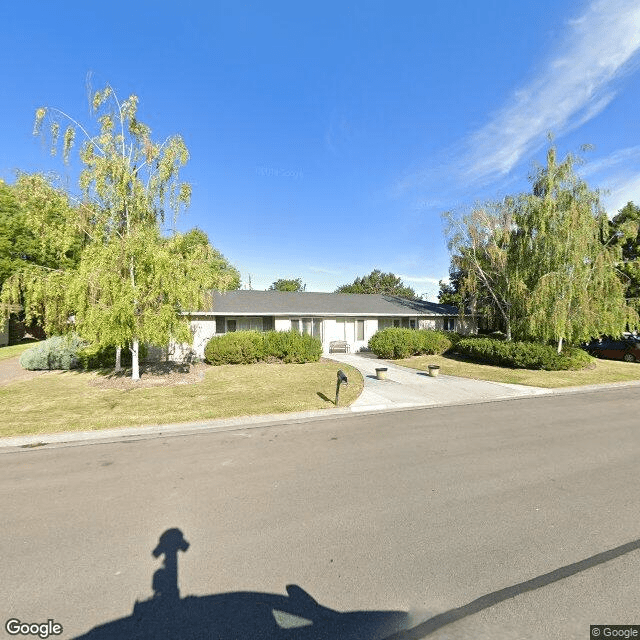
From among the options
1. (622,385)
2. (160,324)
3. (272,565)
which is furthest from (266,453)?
(622,385)

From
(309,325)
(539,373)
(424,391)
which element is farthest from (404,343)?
(424,391)

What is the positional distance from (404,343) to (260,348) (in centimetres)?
812

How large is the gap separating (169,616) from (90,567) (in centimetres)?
110

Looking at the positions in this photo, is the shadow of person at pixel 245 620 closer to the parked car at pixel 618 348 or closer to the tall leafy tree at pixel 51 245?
the tall leafy tree at pixel 51 245

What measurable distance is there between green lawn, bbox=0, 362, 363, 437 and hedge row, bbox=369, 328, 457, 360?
5.54 meters

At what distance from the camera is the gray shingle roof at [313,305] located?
2005 centimetres

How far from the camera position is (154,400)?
9.76 metres

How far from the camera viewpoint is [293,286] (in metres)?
67.1

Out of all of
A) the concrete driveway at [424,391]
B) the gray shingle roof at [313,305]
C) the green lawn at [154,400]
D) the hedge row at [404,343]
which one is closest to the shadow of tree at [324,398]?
the green lawn at [154,400]

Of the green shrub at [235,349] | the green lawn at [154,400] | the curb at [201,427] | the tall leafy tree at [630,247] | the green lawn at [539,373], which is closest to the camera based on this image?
the curb at [201,427]

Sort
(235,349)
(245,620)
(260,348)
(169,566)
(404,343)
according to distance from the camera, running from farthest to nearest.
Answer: (404,343) < (260,348) < (235,349) < (169,566) < (245,620)

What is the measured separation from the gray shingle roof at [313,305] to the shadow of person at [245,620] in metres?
16.3

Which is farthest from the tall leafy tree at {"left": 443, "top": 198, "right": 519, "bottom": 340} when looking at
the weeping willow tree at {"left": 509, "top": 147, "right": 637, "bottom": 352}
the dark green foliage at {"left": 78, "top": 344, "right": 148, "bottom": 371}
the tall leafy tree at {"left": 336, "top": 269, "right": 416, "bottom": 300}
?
the tall leafy tree at {"left": 336, "top": 269, "right": 416, "bottom": 300}

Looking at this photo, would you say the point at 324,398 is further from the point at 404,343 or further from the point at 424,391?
the point at 404,343
